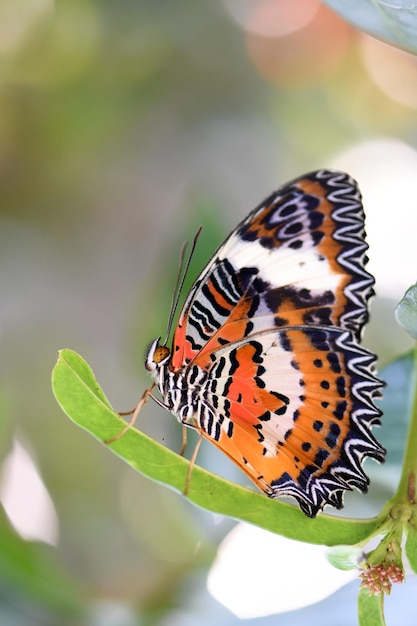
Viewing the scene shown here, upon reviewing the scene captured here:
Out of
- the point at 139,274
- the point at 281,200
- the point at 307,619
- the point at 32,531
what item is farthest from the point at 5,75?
the point at 307,619

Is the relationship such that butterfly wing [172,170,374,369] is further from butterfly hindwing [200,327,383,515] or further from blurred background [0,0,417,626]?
blurred background [0,0,417,626]

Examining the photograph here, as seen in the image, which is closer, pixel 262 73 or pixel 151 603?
pixel 151 603

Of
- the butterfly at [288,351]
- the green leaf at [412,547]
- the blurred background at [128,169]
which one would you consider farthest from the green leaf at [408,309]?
the blurred background at [128,169]

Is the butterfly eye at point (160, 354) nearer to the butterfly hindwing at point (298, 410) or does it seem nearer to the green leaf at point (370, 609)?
the butterfly hindwing at point (298, 410)

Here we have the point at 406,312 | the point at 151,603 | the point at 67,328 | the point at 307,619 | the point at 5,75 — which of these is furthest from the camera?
the point at 67,328

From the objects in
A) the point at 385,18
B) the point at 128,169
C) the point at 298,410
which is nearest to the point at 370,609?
the point at 298,410

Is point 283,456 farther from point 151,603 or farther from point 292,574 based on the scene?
point 151,603

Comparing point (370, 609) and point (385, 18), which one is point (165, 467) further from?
point (385, 18)
